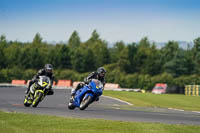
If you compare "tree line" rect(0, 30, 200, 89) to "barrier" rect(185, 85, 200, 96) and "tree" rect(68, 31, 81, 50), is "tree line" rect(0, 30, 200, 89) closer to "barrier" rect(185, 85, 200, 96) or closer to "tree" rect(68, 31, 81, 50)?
"barrier" rect(185, 85, 200, 96)

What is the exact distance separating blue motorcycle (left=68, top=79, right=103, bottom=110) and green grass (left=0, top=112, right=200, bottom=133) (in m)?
3.96

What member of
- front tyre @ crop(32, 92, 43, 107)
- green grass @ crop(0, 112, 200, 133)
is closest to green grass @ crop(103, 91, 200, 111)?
front tyre @ crop(32, 92, 43, 107)

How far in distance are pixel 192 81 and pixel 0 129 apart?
213 feet

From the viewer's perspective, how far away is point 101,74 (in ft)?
55.4

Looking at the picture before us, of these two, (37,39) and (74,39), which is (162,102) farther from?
(74,39)

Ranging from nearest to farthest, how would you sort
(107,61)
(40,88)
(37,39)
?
(40,88) → (107,61) → (37,39)

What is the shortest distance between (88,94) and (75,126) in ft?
17.4

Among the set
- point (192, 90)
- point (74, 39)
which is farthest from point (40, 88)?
point (74, 39)

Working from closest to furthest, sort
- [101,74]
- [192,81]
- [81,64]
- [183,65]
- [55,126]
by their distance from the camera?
[55,126]
[101,74]
[192,81]
[183,65]
[81,64]

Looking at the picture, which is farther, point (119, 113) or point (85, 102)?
point (85, 102)

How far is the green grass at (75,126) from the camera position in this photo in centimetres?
1066

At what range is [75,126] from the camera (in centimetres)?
1125

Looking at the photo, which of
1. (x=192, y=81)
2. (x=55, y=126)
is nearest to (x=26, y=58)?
(x=192, y=81)

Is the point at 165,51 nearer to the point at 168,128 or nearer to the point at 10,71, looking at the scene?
the point at 10,71
